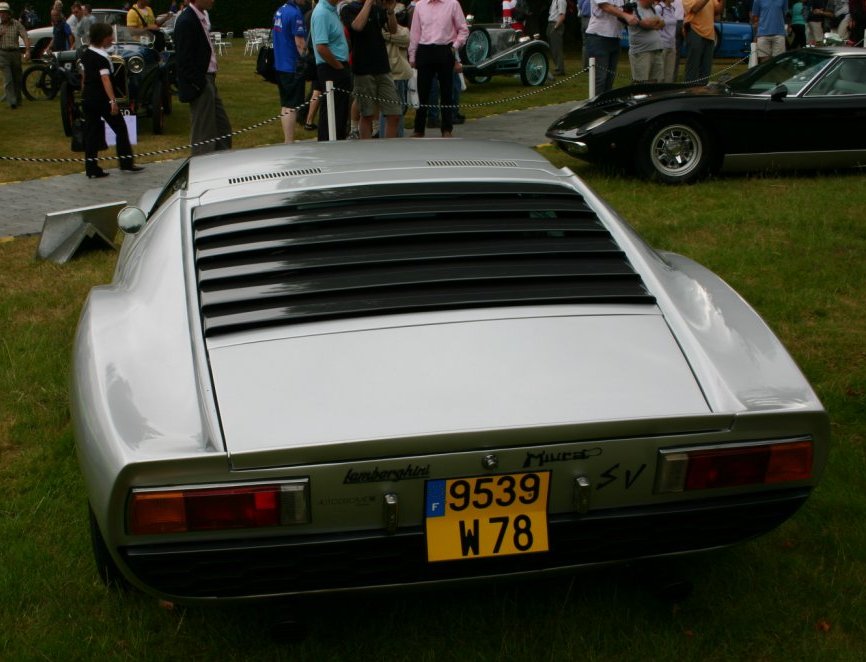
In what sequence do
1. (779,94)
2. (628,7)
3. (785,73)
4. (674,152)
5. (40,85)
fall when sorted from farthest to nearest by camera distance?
(40,85)
(628,7)
(785,73)
(674,152)
(779,94)

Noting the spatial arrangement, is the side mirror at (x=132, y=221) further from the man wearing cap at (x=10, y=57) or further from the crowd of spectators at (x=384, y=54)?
the man wearing cap at (x=10, y=57)

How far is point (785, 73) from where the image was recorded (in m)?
9.12

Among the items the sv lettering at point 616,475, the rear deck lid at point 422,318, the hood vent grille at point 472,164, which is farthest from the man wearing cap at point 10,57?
the sv lettering at point 616,475

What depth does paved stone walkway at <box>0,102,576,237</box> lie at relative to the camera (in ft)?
28.2

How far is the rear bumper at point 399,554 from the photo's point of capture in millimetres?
2266

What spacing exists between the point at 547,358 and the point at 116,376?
1032 mm

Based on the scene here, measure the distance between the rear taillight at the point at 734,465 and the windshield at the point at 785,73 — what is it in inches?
281

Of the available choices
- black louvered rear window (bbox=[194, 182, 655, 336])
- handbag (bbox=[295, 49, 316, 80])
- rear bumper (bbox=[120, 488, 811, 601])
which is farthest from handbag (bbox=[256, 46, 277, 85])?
rear bumper (bbox=[120, 488, 811, 601])

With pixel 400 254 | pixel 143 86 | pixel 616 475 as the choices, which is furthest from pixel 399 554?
pixel 143 86

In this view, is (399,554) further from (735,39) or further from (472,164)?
(735,39)

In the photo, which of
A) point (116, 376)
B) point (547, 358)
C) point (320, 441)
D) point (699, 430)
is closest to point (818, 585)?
point (699, 430)

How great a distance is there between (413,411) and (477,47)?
17.2m

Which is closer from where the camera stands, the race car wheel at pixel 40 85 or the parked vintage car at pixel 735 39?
the race car wheel at pixel 40 85

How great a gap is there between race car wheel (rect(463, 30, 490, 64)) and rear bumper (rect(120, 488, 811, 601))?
1672 cm
